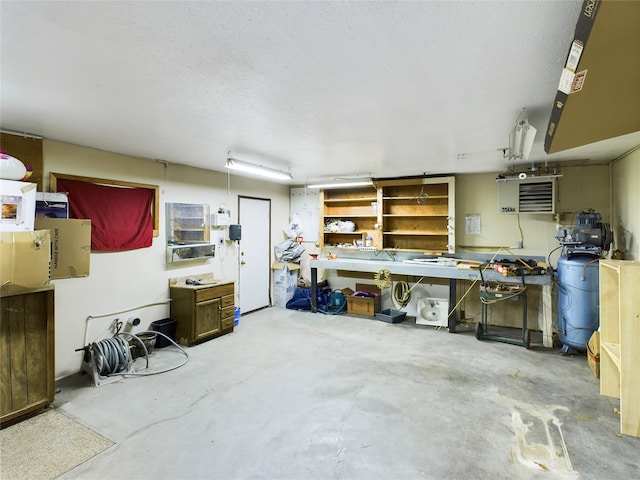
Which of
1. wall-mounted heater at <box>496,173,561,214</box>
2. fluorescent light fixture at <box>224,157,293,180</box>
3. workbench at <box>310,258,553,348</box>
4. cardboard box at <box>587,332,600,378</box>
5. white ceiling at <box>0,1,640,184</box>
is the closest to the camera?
white ceiling at <box>0,1,640,184</box>

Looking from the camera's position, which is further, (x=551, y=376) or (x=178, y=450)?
(x=551, y=376)

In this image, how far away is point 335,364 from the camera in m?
3.64

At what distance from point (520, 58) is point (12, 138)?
4.08m

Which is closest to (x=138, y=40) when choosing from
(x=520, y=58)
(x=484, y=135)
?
(x=520, y=58)

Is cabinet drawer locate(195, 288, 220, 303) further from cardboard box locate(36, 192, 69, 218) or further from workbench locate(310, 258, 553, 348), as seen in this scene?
workbench locate(310, 258, 553, 348)

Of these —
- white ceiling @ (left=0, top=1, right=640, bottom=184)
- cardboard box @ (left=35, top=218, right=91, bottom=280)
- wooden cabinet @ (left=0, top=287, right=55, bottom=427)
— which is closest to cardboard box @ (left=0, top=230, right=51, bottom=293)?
wooden cabinet @ (left=0, top=287, right=55, bottom=427)

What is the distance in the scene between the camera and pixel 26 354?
8.56 ft

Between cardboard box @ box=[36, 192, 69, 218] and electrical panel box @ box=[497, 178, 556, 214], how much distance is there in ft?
17.8

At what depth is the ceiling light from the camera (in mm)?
2416

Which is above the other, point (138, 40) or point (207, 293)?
point (138, 40)

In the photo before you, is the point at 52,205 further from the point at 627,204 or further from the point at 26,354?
the point at 627,204

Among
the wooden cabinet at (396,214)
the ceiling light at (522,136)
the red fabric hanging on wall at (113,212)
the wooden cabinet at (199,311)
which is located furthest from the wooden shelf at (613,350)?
the red fabric hanging on wall at (113,212)

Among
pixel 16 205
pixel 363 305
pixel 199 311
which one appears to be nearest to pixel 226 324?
pixel 199 311

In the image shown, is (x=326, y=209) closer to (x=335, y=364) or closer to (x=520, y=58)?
(x=335, y=364)
